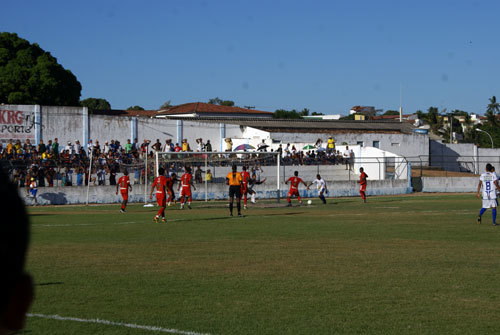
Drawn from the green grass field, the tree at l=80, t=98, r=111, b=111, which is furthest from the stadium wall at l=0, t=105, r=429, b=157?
the tree at l=80, t=98, r=111, b=111

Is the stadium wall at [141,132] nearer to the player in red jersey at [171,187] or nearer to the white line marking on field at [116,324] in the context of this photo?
the player in red jersey at [171,187]

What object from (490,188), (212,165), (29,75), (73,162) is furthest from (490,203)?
(29,75)

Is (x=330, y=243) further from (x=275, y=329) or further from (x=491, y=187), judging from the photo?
(x=275, y=329)

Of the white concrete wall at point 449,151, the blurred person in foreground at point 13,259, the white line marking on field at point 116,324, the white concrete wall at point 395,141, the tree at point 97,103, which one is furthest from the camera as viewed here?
the tree at point 97,103

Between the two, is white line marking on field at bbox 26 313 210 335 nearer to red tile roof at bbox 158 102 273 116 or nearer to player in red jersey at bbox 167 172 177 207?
player in red jersey at bbox 167 172 177 207

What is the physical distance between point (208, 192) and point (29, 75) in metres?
29.4

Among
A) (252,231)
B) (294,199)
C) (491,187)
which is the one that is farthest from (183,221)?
(294,199)

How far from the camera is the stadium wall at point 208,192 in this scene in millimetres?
37969

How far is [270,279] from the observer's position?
11445 millimetres

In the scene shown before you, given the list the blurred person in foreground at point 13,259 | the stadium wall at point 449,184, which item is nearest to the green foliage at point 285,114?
the stadium wall at point 449,184

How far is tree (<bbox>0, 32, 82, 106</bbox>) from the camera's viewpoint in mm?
62094

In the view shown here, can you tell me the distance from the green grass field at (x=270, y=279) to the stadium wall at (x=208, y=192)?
1687 centimetres

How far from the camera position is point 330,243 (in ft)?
55.7

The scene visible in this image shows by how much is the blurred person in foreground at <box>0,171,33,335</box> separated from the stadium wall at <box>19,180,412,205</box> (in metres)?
34.3
